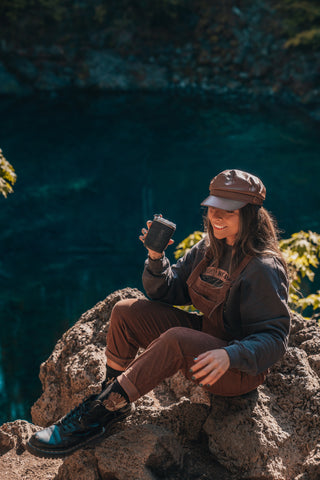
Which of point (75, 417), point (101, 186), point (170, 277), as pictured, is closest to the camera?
point (75, 417)

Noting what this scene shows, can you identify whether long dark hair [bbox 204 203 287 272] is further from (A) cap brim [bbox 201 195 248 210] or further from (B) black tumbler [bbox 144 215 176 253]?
(B) black tumbler [bbox 144 215 176 253]

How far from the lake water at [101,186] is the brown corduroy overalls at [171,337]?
4.92 metres

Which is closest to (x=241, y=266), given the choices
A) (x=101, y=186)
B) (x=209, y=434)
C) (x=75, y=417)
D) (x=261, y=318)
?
(x=261, y=318)

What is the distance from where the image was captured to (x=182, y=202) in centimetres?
1159

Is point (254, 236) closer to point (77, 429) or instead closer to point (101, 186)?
point (77, 429)

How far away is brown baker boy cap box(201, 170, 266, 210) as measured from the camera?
2428mm

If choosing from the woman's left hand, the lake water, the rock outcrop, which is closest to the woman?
the woman's left hand

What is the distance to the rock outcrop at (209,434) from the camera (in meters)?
2.40

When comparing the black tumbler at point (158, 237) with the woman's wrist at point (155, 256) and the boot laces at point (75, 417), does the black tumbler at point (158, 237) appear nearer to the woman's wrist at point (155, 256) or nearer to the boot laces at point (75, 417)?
the woman's wrist at point (155, 256)

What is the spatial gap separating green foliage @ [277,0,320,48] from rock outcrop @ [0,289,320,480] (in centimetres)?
1282

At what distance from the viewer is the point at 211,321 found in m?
2.58

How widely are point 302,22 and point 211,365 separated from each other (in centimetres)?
1454

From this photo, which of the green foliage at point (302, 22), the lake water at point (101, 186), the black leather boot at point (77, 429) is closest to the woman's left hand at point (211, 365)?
the black leather boot at point (77, 429)

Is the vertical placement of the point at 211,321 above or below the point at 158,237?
below
